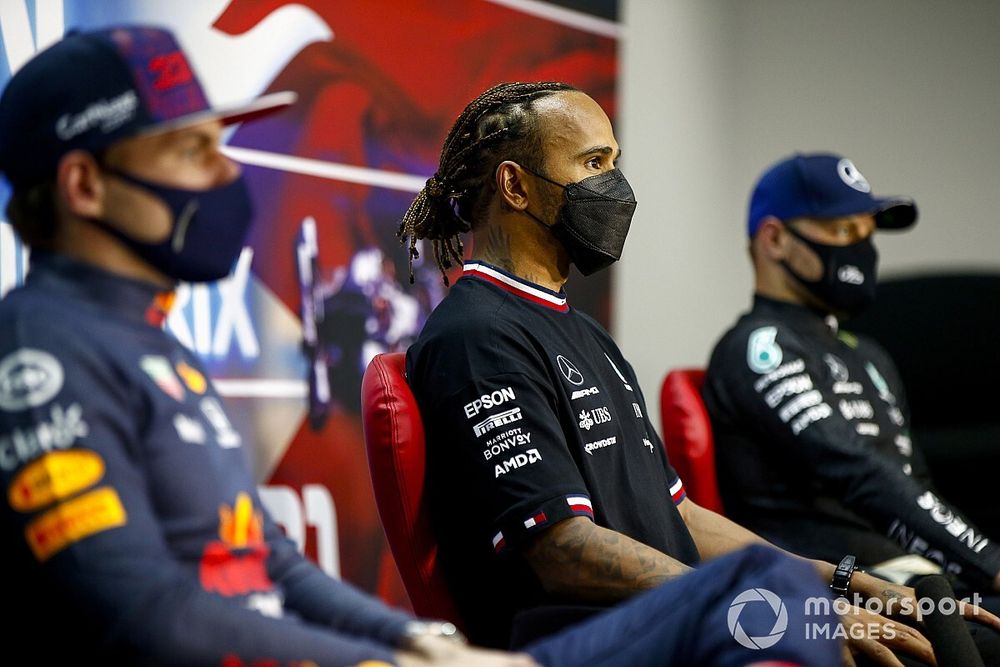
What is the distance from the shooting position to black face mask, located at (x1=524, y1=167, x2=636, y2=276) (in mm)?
1995

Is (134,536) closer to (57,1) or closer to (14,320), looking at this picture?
(14,320)

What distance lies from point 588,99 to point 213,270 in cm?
93

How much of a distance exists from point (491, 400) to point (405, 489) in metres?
0.19

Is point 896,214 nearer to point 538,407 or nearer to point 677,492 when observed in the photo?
point 677,492

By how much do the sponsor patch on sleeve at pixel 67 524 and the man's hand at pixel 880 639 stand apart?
44.3 inches

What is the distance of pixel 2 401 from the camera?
1122mm

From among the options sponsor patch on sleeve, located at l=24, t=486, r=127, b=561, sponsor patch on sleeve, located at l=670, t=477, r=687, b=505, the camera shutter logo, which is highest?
sponsor patch on sleeve, located at l=24, t=486, r=127, b=561

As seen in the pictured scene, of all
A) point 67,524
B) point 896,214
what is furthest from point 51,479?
point 896,214

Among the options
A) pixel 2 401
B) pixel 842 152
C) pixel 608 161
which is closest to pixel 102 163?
pixel 2 401

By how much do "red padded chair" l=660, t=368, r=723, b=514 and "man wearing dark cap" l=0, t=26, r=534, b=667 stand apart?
1317 mm

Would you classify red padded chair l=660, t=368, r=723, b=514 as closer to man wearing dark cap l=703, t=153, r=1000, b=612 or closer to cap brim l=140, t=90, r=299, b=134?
man wearing dark cap l=703, t=153, r=1000, b=612

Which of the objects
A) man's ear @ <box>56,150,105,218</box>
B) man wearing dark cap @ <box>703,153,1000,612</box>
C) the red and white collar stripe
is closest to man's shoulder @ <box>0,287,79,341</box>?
man's ear @ <box>56,150,105,218</box>

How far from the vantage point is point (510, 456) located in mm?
1721

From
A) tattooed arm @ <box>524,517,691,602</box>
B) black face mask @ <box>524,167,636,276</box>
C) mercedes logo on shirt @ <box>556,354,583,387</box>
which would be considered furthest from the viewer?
black face mask @ <box>524,167,636,276</box>
